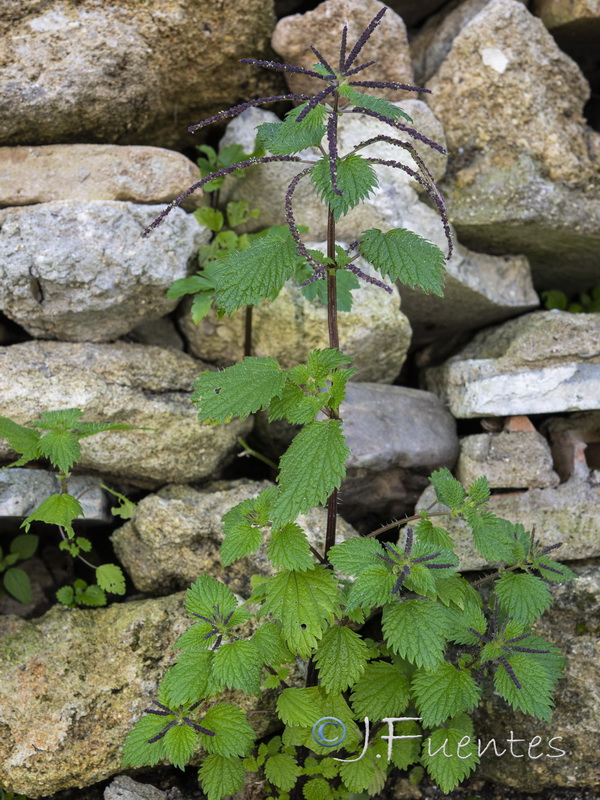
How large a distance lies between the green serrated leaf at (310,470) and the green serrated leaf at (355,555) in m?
0.29

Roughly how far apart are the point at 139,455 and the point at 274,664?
4.16 feet

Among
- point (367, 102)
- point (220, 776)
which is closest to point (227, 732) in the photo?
point (220, 776)

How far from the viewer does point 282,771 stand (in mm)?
2600

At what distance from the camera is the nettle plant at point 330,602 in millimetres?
2109

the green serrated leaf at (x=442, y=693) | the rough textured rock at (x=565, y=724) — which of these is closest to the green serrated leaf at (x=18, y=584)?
the green serrated leaf at (x=442, y=693)

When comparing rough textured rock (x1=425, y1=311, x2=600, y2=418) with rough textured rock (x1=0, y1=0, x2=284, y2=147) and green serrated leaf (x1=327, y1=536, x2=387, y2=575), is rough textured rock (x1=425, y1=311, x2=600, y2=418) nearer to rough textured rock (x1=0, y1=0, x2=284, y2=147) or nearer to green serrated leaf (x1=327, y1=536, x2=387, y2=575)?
green serrated leaf (x1=327, y1=536, x2=387, y2=575)

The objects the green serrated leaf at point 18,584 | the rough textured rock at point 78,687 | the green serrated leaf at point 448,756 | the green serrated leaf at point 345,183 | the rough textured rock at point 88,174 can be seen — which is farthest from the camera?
the rough textured rock at point 88,174

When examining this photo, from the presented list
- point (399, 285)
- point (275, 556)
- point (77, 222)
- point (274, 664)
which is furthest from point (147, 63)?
point (274, 664)

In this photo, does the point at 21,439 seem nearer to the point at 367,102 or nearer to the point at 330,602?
the point at 330,602

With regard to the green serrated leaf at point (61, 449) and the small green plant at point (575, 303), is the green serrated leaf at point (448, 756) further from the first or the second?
the small green plant at point (575, 303)

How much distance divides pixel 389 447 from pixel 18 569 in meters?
1.77

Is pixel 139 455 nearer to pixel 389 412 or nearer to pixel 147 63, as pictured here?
pixel 389 412

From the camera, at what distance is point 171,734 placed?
2311mm

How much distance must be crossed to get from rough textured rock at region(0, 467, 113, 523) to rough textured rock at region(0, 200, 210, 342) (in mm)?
667
